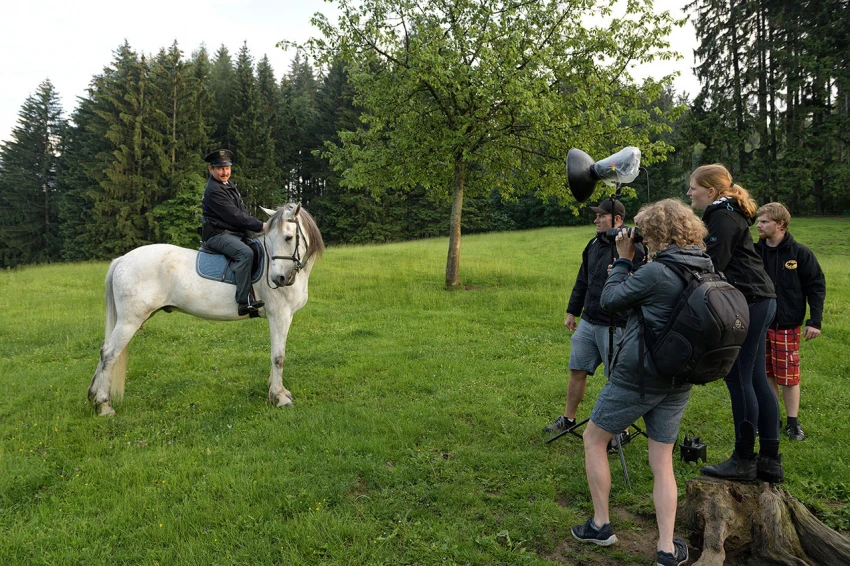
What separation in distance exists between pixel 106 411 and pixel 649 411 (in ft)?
19.2

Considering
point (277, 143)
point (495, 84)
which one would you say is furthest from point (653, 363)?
point (277, 143)

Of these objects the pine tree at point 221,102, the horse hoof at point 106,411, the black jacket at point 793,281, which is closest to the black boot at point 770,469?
the black jacket at point 793,281

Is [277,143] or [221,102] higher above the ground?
[221,102]

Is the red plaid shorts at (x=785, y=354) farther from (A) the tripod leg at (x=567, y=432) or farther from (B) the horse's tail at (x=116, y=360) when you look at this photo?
(B) the horse's tail at (x=116, y=360)

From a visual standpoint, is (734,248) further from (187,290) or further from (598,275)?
(187,290)

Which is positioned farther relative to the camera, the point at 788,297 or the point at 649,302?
the point at 788,297

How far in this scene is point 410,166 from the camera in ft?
48.0

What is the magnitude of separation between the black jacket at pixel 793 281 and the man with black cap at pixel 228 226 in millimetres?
5811

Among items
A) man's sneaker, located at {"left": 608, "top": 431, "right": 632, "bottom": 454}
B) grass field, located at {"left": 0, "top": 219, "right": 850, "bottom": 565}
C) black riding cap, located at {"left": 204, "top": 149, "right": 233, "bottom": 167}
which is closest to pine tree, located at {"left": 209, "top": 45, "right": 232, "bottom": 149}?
grass field, located at {"left": 0, "top": 219, "right": 850, "bottom": 565}

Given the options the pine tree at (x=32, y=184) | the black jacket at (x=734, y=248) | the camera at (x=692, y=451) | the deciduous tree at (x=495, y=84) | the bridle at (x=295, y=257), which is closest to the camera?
the black jacket at (x=734, y=248)

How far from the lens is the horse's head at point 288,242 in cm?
596

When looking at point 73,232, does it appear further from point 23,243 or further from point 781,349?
point 781,349

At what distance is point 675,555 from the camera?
2.97m

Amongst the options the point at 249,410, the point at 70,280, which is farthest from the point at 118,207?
the point at 249,410
